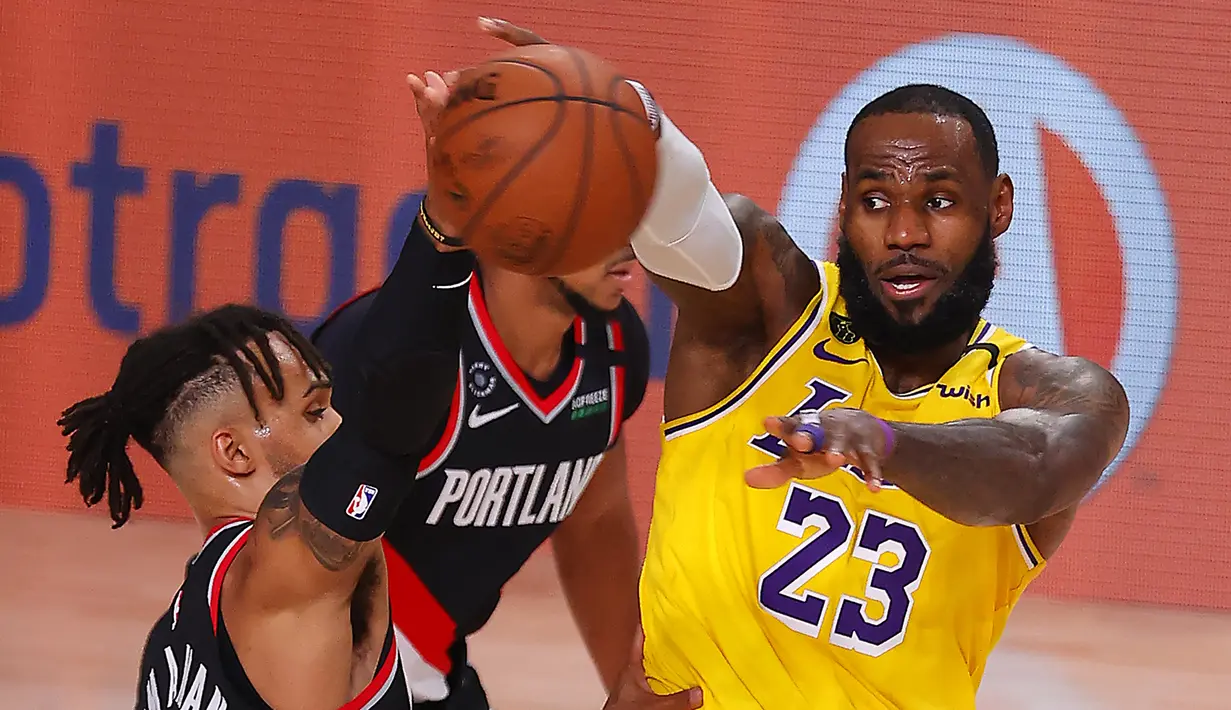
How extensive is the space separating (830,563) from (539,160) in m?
0.75

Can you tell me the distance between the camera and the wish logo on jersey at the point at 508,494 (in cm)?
214

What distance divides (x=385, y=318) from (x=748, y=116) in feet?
10.0

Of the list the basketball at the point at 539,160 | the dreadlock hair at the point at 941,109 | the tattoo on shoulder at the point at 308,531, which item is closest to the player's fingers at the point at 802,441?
the basketball at the point at 539,160

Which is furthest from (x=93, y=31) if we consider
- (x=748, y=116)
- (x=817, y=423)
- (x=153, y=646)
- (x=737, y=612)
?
(x=817, y=423)

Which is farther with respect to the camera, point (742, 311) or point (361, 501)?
point (742, 311)

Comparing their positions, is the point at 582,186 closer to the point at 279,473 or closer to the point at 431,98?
the point at 431,98

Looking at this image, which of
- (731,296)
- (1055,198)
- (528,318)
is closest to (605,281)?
(731,296)

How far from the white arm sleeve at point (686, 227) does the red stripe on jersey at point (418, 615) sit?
29.6 inches

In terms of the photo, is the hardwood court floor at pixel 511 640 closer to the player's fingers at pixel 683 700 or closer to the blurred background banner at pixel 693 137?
the blurred background banner at pixel 693 137

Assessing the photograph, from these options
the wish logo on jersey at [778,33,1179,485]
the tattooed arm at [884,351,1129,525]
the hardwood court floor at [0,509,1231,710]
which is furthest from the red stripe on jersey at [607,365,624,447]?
the wish logo on jersey at [778,33,1179,485]

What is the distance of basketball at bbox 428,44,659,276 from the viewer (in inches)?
55.6

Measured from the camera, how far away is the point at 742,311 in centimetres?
193

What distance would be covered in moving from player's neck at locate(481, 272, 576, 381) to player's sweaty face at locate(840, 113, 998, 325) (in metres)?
0.49

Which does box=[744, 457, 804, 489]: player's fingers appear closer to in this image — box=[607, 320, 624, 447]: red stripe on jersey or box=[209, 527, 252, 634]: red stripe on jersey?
box=[209, 527, 252, 634]: red stripe on jersey
